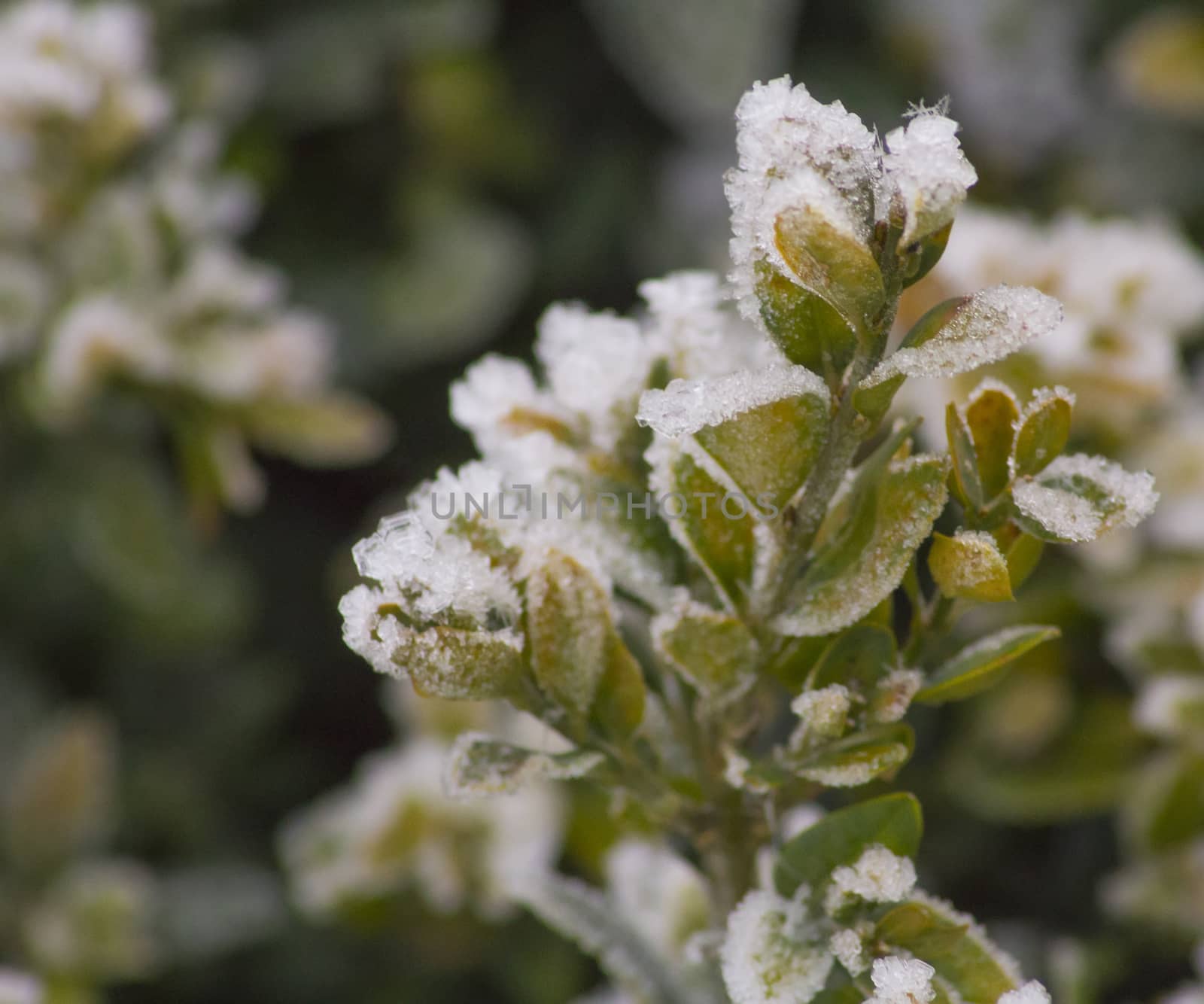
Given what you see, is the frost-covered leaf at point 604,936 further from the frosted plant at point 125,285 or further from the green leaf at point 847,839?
the frosted plant at point 125,285

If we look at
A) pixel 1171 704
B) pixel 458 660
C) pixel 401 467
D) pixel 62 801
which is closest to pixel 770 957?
pixel 458 660

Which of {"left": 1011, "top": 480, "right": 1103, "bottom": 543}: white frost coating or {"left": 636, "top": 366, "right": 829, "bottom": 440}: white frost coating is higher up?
{"left": 636, "top": 366, "right": 829, "bottom": 440}: white frost coating

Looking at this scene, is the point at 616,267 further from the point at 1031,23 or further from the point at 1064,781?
the point at 1064,781

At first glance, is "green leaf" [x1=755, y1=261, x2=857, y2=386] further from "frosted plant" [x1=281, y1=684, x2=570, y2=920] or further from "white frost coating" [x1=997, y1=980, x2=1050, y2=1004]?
"frosted plant" [x1=281, y1=684, x2=570, y2=920]

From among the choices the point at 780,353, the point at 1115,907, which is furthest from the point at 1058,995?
the point at 780,353

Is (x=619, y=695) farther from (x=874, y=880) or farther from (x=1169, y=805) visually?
(x=1169, y=805)

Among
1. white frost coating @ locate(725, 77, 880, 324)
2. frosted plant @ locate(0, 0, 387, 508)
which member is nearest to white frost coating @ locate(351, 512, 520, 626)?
white frost coating @ locate(725, 77, 880, 324)

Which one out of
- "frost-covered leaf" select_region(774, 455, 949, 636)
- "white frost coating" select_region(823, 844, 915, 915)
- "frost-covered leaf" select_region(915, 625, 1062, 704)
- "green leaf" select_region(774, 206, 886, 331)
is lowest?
"white frost coating" select_region(823, 844, 915, 915)
